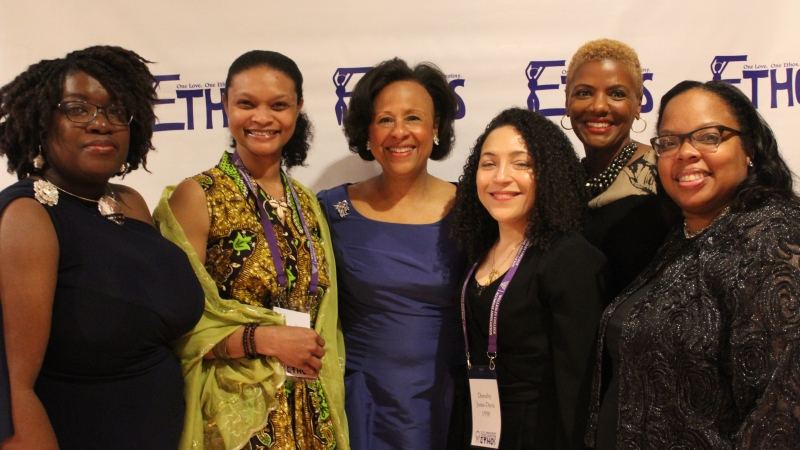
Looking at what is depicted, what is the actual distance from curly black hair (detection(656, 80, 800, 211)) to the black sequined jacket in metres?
0.04

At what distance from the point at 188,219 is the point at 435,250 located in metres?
0.93

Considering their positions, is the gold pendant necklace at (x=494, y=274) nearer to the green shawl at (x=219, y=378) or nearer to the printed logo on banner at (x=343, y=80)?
the green shawl at (x=219, y=378)

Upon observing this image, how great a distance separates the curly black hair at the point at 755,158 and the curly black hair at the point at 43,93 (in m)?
1.63

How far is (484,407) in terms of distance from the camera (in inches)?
82.0

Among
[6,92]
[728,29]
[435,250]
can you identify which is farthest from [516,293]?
[728,29]

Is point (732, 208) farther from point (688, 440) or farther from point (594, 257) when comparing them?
point (688, 440)

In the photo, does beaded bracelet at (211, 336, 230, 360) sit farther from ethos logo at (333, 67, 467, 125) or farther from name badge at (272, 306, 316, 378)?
ethos logo at (333, 67, 467, 125)

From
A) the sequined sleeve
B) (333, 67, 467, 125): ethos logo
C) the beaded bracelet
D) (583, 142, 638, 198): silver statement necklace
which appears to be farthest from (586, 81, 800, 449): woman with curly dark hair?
(333, 67, 467, 125): ethos logo

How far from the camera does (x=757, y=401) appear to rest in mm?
1454

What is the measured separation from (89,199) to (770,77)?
10.2 feet

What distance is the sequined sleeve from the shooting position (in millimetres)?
1407

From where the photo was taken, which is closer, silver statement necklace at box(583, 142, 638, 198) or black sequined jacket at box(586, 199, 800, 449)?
black sequined jacket at box(586, 199, 800, 449)

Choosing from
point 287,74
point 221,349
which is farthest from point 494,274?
point 287,74

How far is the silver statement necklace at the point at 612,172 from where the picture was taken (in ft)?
8.14
